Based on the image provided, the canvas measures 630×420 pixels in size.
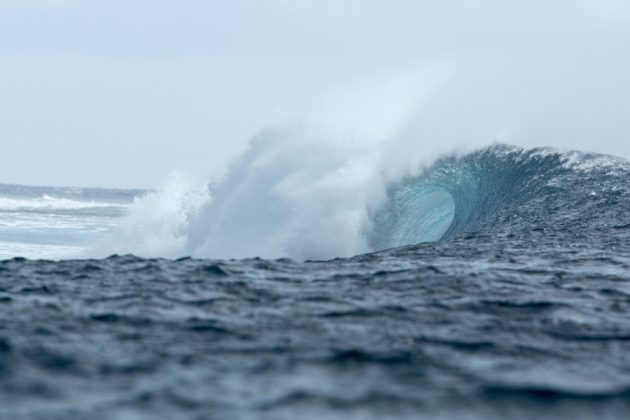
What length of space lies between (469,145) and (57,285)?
64.2ft

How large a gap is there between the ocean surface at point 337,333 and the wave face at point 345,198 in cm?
665

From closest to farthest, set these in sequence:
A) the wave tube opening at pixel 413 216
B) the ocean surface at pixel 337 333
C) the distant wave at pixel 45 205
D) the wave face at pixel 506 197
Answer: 1. the ocean surface at pixel 337 333
2. the wave face at pixel 506 197
3. the wave tube opening at pixel 413 216
4. the distant wave at pixel 45 205

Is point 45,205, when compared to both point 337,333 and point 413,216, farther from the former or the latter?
point 337,333

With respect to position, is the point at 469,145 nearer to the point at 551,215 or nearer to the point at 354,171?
the point at 354,171

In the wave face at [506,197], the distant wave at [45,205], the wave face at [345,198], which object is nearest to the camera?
the wave face at [506,197]

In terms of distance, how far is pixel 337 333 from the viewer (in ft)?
23.5

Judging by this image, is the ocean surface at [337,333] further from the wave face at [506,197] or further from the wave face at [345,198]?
the wave face at [345,198]

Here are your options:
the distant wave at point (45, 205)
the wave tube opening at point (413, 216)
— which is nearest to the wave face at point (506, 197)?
the wave tube opening at point (413, 216)

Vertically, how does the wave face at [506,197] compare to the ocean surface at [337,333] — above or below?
above

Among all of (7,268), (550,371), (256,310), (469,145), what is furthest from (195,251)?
(550,371)

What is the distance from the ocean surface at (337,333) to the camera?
213 inches

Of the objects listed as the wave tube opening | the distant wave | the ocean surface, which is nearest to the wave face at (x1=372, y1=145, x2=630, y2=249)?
the wave tube opening

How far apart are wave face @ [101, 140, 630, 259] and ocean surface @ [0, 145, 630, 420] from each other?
6648 mm

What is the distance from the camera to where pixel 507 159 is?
81.9ft
